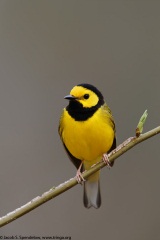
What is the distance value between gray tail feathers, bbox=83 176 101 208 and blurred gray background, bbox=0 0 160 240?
730 millimetres

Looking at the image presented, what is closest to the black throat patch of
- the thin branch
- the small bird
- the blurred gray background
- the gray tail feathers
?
the small bird

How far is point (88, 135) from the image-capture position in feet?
11.1

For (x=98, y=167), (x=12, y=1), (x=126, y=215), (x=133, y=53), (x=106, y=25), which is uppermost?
(x=12, y=1)

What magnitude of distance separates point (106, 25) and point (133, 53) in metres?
0.63

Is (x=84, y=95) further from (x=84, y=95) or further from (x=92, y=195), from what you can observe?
(x=92, y=195)

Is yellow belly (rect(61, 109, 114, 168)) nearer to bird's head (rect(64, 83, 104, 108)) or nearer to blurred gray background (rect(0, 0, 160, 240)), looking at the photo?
bird's head (rect(64, 83, 104, 108))

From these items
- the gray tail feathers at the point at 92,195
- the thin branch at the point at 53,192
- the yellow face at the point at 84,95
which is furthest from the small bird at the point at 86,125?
the thin branch at the point at 53,192

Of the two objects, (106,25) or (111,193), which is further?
(106,25)

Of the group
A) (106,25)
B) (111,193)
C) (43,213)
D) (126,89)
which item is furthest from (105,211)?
(106,25)

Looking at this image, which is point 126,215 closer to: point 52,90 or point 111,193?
point 111,193

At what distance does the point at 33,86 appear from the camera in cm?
531

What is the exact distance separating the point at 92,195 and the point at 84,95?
818 millimetres

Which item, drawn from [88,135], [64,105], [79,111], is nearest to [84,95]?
[79,111]

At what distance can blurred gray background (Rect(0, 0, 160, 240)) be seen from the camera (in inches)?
191
